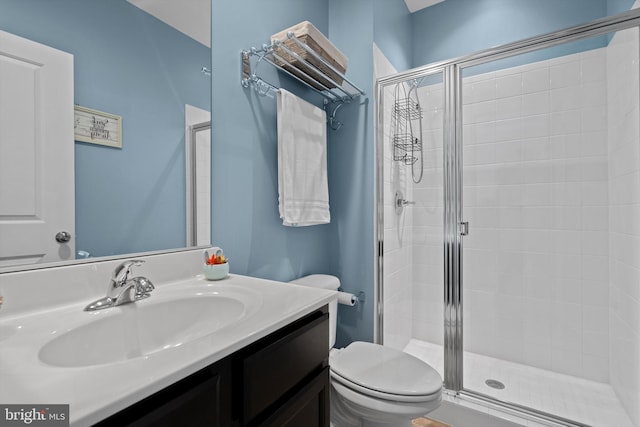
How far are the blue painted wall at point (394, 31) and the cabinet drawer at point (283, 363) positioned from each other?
1730 millimetres

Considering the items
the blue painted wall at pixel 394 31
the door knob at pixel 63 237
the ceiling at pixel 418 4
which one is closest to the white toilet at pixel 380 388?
the door knob at pixel 63 237

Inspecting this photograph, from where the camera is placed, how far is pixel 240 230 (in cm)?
133

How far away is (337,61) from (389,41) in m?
0.71

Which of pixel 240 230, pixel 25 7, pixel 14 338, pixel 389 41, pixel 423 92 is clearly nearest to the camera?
pixel 14 338

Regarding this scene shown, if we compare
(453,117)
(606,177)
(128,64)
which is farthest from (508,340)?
(128,64)

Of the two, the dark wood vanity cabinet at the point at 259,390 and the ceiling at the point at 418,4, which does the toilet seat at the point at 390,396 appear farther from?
the ceiling at the point at 418,4

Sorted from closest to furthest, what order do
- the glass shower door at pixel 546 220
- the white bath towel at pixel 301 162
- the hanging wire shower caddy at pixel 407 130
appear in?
the white bath towel at pixel 301 162 < the glass shower door at pixel 546 220 < the hanging wire shower caddy at pixel 407 130

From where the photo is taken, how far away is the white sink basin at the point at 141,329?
2.08 ft

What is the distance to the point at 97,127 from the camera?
0.84 meters

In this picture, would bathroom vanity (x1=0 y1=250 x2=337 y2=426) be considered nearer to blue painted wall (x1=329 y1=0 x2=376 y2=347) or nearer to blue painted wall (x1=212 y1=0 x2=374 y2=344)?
blue painted wall (x1=212 y1=0 x2=374 y2=344)

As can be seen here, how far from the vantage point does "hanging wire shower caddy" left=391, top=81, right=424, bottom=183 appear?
78.2 inches

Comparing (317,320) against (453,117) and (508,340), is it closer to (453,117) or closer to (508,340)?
(453,117)

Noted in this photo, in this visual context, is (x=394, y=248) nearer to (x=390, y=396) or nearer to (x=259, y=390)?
(x=390, y=396)

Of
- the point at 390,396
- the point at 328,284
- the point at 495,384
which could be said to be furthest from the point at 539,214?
the point at 390,396
